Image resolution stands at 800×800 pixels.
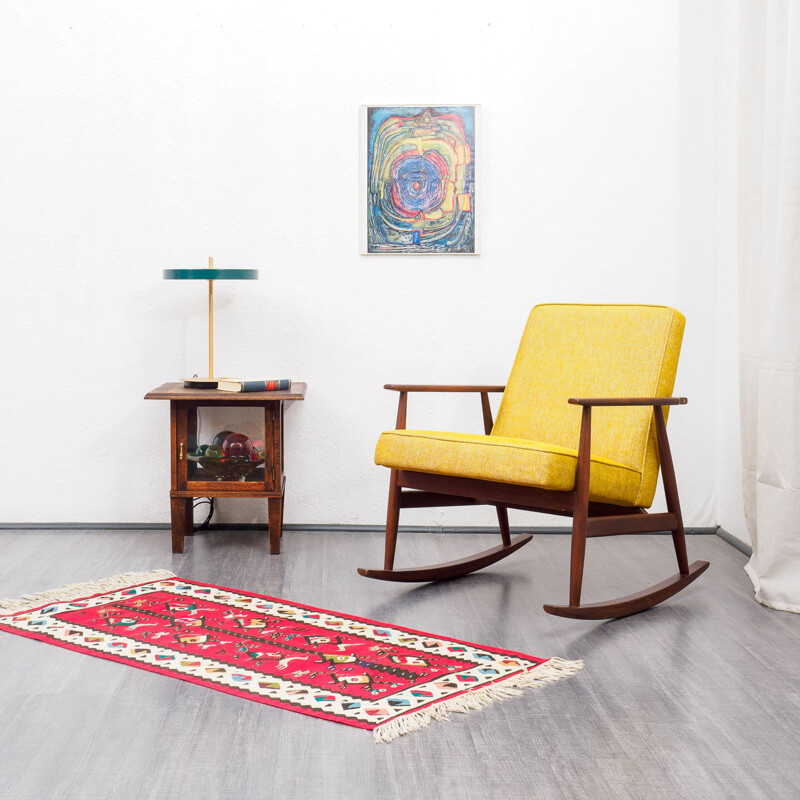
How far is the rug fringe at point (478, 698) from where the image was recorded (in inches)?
73.8

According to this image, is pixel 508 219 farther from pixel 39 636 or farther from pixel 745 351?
pixel 39 636

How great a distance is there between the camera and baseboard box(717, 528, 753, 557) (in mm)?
3487

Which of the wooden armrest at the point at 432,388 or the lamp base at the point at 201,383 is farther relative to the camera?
the lamp base at the point at 201,383

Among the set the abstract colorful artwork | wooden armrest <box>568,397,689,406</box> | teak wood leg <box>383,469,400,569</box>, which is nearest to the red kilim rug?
teak wood leg <box>383,469,400,569</box>

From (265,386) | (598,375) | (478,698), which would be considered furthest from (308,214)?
(478,698)

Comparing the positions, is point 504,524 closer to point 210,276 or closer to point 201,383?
point 201,383

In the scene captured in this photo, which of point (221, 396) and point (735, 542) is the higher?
point (221, 396)

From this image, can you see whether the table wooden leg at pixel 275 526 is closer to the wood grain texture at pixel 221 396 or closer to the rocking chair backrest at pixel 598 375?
the wood grain texture at pixel 221 396

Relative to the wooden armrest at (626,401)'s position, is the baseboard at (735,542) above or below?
below

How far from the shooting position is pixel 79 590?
2.88 m

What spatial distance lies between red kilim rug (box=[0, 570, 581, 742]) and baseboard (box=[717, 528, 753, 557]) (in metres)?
1.48

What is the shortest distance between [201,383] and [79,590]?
0.92 m

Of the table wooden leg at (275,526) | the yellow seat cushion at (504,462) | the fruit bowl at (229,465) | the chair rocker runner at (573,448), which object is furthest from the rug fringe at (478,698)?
the fruit bowl at (229,465)

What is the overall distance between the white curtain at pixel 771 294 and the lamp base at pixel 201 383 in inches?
72.5
